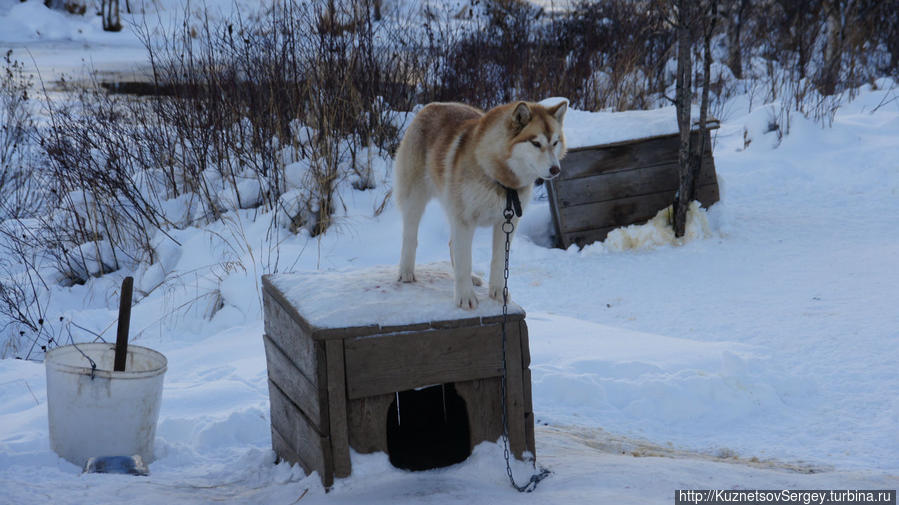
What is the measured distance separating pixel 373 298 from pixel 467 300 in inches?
15.4

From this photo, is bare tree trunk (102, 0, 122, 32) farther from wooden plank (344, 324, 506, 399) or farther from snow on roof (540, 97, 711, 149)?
wooden plank (344, 324, 506, 399)

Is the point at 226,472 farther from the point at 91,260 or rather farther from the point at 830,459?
the point at 91,260

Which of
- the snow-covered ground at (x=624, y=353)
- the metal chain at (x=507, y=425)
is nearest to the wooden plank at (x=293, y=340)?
the snow-covered ground at (x=624, y=353)

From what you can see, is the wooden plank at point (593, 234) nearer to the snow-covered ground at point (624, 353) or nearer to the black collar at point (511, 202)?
the snow-covered ground at point (624, 353)

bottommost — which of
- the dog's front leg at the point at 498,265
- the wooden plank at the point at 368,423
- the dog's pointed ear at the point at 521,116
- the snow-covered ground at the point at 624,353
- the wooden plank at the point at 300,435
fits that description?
the snow-covered ground at the point at 624,353

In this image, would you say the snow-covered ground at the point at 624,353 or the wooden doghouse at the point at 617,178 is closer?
the snow-covered ground at the point at 624,353

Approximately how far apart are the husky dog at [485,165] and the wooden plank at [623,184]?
3.42 meters

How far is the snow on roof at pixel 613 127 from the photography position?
267 inches

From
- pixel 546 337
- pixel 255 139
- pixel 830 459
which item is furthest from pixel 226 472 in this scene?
pixel 255 139

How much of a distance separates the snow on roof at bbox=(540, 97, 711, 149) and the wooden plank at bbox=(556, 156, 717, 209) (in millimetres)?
310

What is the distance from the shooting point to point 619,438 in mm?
3723

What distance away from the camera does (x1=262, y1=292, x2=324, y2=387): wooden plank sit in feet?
9.10

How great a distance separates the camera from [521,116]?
306 centimetres

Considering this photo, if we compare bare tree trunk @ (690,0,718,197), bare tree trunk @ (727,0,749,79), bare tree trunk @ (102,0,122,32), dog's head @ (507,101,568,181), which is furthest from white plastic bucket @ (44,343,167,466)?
bare tree trunk @ (102,0,122,32)
